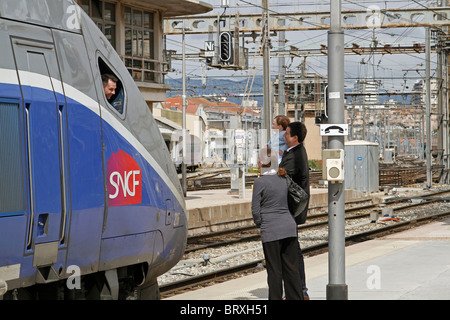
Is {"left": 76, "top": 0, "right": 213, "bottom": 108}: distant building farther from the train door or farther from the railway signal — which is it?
the train door

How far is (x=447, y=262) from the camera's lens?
45.4ft

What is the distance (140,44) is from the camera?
2877 centimetres

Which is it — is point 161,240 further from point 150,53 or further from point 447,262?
point 150,53

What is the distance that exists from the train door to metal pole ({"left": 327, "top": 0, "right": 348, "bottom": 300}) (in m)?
3.48

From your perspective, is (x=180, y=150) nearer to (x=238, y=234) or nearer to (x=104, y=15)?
(x=104, y=15)

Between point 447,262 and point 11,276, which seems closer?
point 11,276

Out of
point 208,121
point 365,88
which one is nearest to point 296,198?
point 365,88

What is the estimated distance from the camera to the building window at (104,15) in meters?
25.7

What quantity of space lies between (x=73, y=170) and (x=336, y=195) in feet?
11.1

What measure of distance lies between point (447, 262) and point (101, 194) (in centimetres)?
853

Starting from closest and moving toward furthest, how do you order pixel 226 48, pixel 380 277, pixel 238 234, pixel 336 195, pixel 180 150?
pixel 336 195, pixel 380 277, pixel 238 234, pixel 226 48, pixel 180 150
